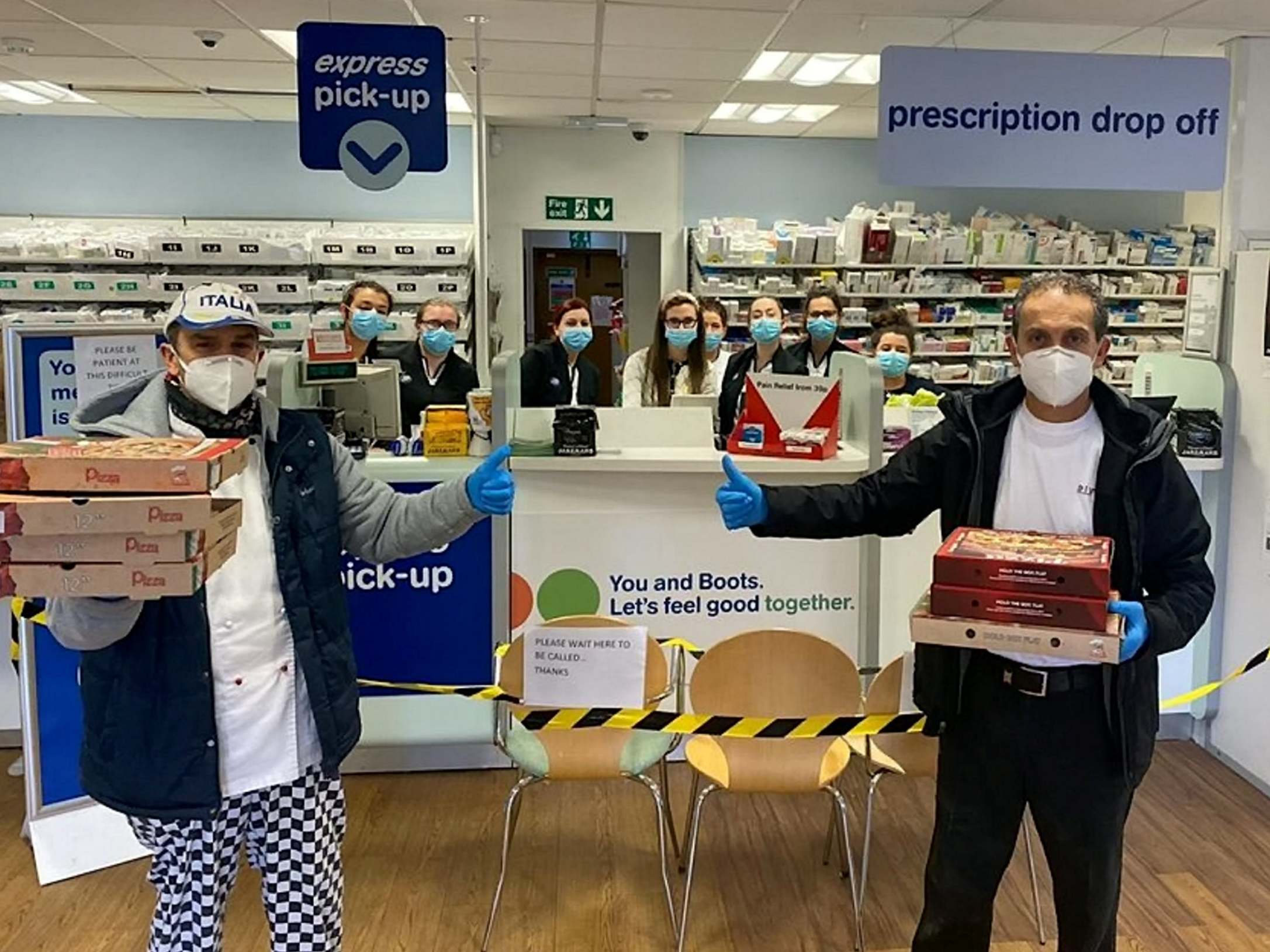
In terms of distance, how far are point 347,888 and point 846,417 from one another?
7.19ft

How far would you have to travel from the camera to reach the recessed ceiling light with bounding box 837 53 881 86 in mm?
6117

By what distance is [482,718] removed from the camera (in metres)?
3.82

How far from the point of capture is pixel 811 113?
791 centimetres

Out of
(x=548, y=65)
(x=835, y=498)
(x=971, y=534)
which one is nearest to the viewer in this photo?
(x=971, y=534)

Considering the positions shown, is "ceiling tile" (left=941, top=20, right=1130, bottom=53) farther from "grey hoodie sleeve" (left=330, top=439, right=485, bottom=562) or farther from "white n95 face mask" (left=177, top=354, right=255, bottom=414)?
"white n95 face mask" (left=177, top=354, right=255, bottom=414)

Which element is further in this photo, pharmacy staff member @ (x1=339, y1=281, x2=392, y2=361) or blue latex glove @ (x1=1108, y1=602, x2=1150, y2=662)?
pharmacy staff member @ (x1=339, y1=281, x2=392, y2=361)

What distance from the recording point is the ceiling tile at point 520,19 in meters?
4.94

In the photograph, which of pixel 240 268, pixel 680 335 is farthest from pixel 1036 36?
pixel 240 268

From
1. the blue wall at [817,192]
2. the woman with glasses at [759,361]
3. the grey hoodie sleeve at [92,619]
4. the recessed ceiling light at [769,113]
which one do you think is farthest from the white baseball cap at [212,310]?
the blue wall at [817,192]

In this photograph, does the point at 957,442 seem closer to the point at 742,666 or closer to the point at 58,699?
the point at 742,666

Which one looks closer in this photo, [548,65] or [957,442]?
[957,442]

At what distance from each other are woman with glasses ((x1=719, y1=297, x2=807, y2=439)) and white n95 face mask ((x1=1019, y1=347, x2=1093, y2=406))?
298 centimetres

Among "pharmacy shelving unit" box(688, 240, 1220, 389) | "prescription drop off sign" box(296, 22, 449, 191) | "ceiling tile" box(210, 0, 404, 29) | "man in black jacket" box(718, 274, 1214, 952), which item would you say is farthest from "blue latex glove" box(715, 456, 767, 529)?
"pharmacy shelving unit" box(688, 240, 1220, 389)

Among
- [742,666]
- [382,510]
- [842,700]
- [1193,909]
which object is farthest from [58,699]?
[1193,909]
